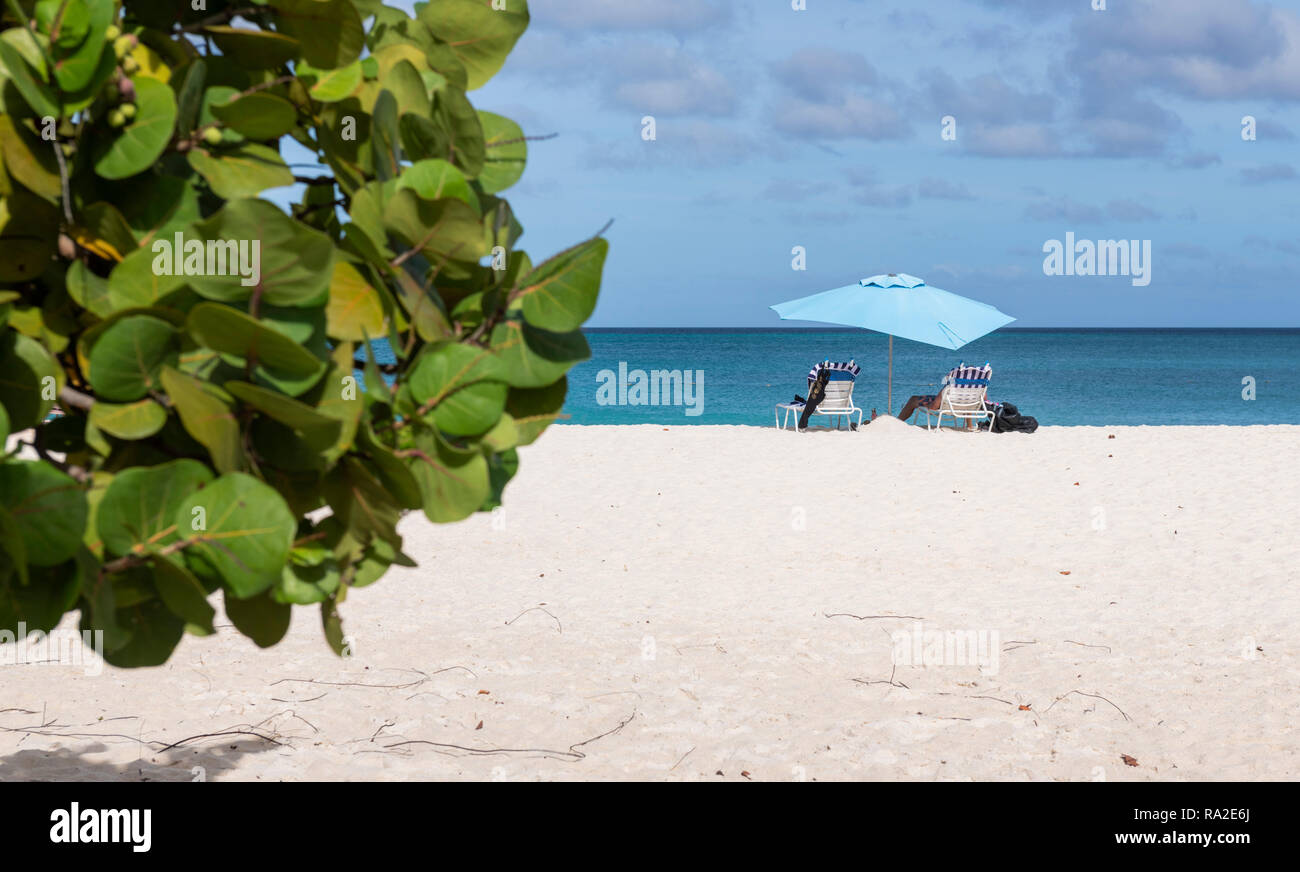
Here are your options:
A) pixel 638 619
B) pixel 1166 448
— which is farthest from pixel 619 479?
pixel 1166 448

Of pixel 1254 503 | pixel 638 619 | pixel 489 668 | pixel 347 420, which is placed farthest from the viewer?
pixel 1254 503

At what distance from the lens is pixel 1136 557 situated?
812 centimetres

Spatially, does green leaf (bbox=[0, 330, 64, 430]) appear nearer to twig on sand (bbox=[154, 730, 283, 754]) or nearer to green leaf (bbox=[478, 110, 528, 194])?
green leaf (bbox=[478, 110, 528, 194])

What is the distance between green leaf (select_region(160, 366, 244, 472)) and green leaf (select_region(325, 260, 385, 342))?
0.59 ft

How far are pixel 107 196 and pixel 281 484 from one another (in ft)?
1.47

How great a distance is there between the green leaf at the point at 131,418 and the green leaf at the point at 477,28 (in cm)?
77

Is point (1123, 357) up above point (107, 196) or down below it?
above

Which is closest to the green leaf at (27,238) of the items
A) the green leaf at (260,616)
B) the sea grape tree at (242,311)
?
the sea grape tree at (242,311)

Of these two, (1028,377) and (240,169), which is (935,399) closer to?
(240,169)

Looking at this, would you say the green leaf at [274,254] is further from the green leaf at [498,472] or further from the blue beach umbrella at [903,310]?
the blue beach umbrella at [903,310]

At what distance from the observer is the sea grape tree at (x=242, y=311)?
4.23ft

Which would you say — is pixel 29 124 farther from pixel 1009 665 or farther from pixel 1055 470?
pixel 1055 470

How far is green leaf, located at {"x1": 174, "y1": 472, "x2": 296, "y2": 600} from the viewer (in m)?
1.31

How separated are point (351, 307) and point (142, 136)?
34 cm
